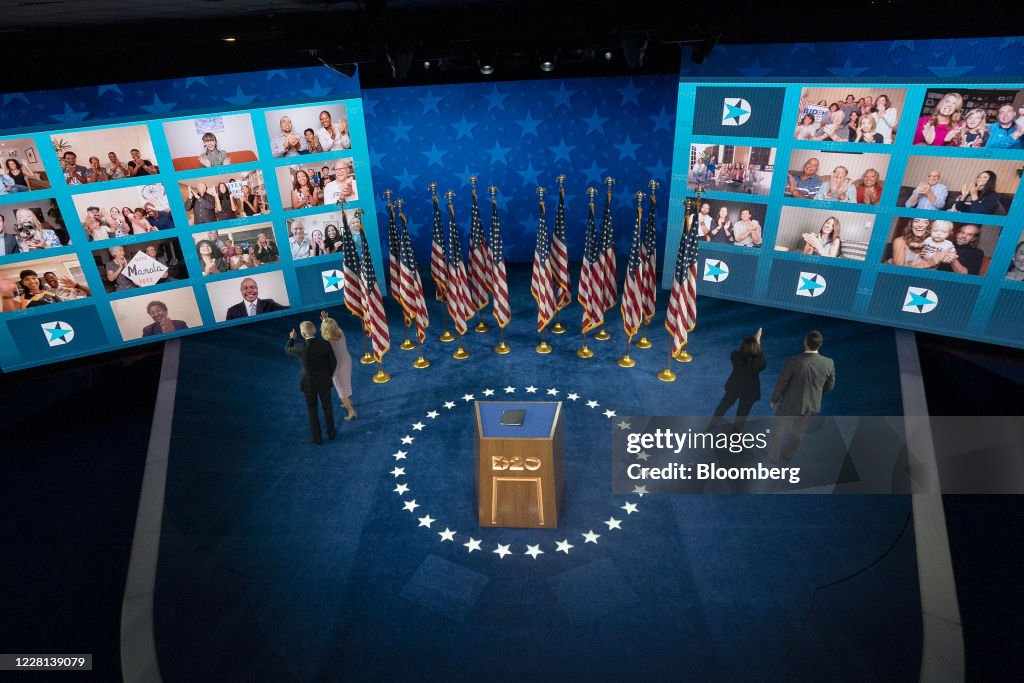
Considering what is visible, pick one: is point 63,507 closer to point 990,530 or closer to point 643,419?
point 643,419

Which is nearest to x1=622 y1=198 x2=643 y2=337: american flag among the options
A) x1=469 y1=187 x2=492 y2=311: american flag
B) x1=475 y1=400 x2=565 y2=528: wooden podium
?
x1=469 y1=187 x2=492 y2=311: american flag

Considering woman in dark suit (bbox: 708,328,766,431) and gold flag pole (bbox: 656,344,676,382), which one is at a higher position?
woman in dark suit (bbox: 708,328,766,431)

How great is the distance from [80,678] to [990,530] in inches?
334

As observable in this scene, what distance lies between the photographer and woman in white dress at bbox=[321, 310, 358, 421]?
7125 mm

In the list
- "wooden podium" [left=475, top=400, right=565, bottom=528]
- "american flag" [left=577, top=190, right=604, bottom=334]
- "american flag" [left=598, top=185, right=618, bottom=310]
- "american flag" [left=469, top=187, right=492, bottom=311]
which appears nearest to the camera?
"wooden podium" [left=475, top=400, right=565, bottom=528]

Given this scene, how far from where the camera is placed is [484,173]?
11625mm

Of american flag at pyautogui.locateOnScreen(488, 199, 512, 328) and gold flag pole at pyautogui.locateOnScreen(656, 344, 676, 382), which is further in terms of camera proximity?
american flag at pyautogui.locateOnScreen(488, 199, 512, 328)

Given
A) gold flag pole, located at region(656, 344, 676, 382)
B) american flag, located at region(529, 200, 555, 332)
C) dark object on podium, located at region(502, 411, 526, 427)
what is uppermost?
american flag, located at region(529, 200, 555, 332)

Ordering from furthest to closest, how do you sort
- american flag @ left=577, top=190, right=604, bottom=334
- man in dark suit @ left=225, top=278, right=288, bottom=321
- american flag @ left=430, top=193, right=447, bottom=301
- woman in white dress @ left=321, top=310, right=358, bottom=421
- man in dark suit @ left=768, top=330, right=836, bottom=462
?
man in dark suit @ left=225, top=278, right=288, bottom=321
american flag @ left=430, top=193, right=447, bottom=301
american flag @ left=577, top=190, right=604, bottom=334
woman in white dress @ left=321, top=310, right=358, bottom=421
man in dark suit @ left=768, top=330, right=836, bottom=462

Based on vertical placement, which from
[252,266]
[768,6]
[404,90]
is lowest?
[252,266]

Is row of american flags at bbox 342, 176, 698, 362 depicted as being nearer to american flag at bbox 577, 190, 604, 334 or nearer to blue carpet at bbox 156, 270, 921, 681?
american flag at bbox 577, 190, 604, 334

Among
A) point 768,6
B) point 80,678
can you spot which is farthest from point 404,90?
point 80,678

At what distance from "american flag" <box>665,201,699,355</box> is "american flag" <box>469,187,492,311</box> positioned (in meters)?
2.90

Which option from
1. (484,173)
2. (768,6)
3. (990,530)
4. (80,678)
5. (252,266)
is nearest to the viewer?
(80,678)
